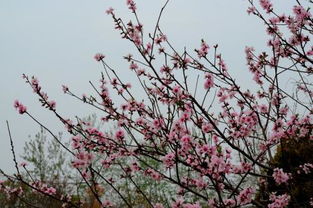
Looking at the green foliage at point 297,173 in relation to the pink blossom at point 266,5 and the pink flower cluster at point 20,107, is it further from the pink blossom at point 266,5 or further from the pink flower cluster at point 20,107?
the pink flower cluster at point 20,107

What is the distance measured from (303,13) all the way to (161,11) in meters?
1.51

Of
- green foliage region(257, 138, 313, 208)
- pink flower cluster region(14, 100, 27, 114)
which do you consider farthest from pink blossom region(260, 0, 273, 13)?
pink flower cluster region(14, 100, 27, 114)

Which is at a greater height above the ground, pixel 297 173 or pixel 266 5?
pixel 266 5

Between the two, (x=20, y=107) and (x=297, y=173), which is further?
(x=297, y=173)

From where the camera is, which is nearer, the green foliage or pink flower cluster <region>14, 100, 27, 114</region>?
pink flower cluster <region>14, 100, 27, 114</region>

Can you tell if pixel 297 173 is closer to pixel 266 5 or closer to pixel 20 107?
pixel 266 5

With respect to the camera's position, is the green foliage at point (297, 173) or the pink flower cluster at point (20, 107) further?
the green foliage at point (297, 173)

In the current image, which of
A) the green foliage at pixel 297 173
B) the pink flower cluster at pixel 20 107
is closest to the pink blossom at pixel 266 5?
the green foliage at pixel 297 173

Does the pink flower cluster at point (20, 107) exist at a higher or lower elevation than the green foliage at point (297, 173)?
lower

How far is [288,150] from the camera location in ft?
16.7

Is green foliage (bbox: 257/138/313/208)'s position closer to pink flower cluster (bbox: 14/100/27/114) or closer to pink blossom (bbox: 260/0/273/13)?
pink blossom (bbox: 260/0/273/13)

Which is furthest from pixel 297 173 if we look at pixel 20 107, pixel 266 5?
pixel 20 107

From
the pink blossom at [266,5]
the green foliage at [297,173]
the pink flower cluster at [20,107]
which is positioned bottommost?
the pink flower cluster at [20,107]

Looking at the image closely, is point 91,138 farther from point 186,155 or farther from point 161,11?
point 161,11
